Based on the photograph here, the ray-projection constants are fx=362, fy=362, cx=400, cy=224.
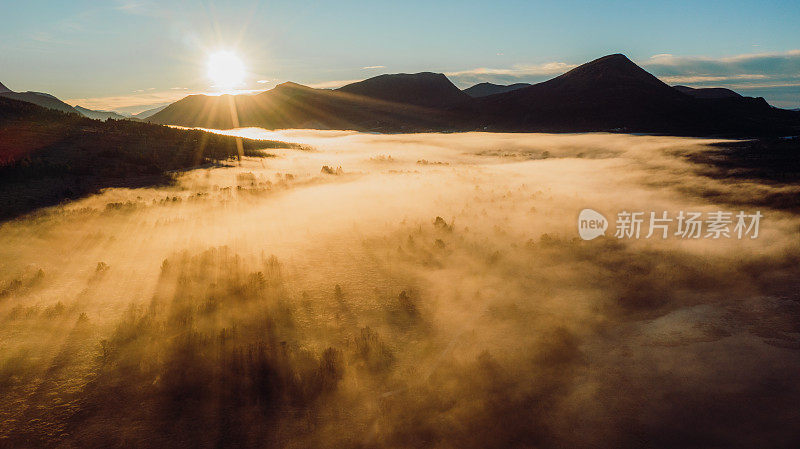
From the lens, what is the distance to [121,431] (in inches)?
218

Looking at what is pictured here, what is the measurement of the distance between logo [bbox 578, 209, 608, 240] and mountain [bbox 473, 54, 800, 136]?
3127 inches

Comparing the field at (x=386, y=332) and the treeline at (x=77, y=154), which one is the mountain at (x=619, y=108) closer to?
the field at (x=386, y=332)

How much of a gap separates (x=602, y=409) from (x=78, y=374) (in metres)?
9.25

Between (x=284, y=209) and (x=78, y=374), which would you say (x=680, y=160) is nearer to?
(x=284, y=209)

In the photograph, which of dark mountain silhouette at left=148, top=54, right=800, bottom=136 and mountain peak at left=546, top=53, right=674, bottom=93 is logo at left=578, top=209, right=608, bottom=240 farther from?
mountain peak at left=546, top=53, right=674, bottom=93

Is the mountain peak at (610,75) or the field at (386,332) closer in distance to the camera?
the field at (386,332)

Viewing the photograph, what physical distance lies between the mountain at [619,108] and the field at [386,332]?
284ft

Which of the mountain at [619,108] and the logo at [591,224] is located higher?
the mountain at [619,108]

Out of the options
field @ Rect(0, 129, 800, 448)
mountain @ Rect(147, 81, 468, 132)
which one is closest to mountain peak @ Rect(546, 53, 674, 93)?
mountain @ Rect(147, 81, 468, 132)

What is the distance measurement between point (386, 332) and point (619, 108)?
125 m

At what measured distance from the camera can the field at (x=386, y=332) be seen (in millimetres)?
5809

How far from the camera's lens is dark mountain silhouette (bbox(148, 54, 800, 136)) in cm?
9131

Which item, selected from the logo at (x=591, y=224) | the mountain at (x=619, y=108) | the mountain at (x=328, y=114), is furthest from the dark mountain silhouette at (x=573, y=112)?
the logo at (x=591, y=224)

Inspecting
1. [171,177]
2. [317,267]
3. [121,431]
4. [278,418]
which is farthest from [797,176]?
[171,177]
